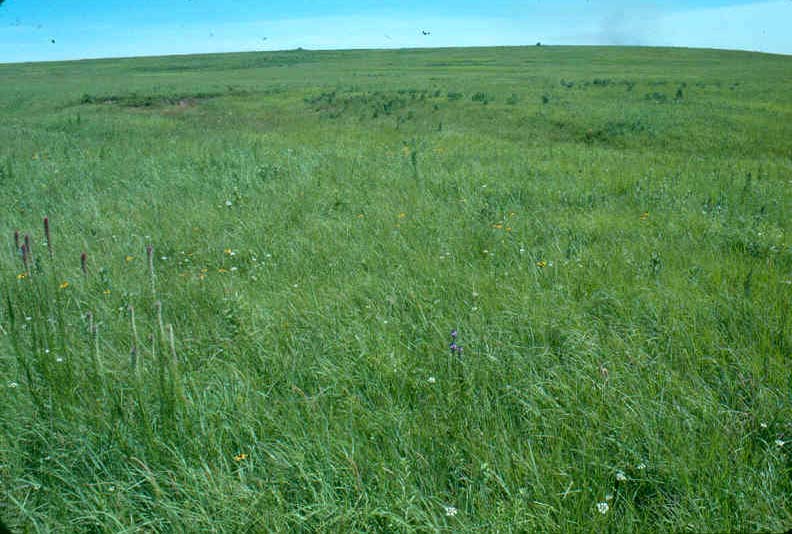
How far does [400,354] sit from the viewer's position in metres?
3.08

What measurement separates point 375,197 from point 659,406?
15.4 feet

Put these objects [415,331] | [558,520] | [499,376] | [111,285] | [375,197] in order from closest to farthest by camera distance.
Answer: [558,520]
[499,376]
[415,331]
[111,285]
[375,197]

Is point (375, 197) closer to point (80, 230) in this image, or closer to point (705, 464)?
point (80, 230)

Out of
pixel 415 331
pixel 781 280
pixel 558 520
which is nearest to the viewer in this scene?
pixel 558 520

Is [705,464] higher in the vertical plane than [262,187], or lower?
lower

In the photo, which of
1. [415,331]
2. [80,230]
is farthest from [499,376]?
[80,230]

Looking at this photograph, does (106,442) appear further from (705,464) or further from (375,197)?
(375,197)

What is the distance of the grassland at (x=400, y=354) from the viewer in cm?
207

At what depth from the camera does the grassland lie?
207 cm

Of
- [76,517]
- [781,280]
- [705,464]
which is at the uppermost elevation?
[781,280]

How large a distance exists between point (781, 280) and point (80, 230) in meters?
6.35

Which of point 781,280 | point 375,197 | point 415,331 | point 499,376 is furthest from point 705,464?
point 375,197

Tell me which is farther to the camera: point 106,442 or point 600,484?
point 106,442

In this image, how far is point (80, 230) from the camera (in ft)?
18.7
